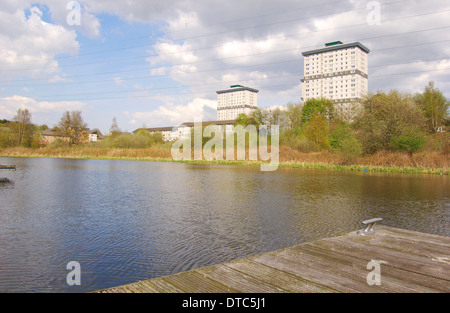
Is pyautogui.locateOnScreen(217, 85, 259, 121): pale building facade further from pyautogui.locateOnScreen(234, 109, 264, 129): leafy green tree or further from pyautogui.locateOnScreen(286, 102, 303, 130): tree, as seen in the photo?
pyautogui.locateOnScreen(286, 102, 303, 130): tree

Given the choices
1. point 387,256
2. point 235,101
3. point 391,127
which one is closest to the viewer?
point 387,256

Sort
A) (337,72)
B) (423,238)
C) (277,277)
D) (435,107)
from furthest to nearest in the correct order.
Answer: (337,72) → (435,107) → (423,238) → (277,277)

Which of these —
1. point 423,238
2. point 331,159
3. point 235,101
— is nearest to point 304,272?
point 423,238

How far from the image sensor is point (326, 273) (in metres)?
3.71

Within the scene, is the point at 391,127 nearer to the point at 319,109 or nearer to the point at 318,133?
the point at 318,133

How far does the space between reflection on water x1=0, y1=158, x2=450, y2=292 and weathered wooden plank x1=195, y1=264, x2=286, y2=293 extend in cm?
170

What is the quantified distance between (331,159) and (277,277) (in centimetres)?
3472

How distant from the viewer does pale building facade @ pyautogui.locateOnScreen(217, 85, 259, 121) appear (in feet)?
598

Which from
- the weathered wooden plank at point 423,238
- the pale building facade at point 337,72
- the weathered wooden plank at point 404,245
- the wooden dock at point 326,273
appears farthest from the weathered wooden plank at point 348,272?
the pale building facade at point 337,72

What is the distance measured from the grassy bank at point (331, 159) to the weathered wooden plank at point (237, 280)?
30026mm

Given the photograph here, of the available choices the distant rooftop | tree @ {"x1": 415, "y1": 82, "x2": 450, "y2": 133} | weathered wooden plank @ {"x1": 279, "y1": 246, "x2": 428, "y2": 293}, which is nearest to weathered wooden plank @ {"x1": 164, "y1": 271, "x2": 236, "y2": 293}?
weathered wooden plank @ {"x1": 279, "y1": 246, "x2": 428, "y2": 293}

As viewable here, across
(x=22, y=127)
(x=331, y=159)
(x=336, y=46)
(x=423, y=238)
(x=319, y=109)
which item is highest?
(x=336, y=46)
